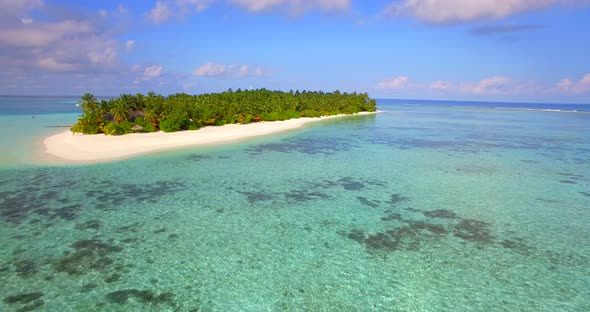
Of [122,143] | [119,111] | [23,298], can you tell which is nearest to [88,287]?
[23,298]

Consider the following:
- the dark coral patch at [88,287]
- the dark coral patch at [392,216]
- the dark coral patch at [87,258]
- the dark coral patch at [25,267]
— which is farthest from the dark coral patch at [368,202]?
the dark coral patch at [25,267]

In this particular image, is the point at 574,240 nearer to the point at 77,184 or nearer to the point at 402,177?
the point at 402,177

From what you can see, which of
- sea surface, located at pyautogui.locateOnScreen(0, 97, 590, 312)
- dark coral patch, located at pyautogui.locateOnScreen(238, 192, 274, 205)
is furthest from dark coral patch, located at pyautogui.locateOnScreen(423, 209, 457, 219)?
dark coral patch, located at pyautogui.locateOnScreen(238, 192, 274, 205)

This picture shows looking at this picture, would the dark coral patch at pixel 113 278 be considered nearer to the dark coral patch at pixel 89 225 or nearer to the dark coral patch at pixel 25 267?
the dark coral patch at pixel 25 267

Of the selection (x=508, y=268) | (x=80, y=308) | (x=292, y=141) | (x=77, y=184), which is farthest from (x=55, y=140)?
(x=508, y=268)

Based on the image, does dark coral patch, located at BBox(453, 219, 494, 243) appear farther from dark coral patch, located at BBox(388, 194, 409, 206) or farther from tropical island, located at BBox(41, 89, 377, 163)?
tropical island, located at BBox(41, 89, 377, 163)

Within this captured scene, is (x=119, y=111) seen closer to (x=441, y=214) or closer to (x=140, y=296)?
(x=140, y=296)
